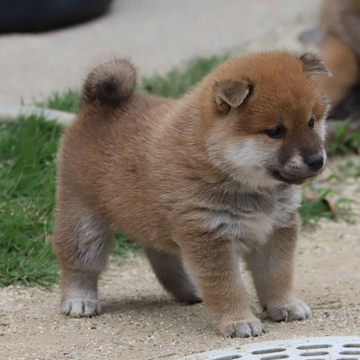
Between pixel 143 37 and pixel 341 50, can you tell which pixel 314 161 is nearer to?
pixel 341 50

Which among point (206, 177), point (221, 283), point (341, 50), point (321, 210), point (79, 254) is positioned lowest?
point (321, 210)

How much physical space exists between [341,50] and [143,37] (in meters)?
3.46

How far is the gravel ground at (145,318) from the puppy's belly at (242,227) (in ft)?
1.64

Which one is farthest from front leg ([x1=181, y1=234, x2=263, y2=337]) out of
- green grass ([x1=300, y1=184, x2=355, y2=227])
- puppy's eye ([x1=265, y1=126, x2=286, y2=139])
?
green grass ([x1=300, y1=184, x2=355, y2=227])

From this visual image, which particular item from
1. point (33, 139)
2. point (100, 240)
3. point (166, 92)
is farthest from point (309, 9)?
point (100, 240)

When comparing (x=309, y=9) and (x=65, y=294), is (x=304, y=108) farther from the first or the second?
(x=309, y=9)

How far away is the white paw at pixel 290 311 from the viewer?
5.27 meters

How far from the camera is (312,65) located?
5117 millimetres

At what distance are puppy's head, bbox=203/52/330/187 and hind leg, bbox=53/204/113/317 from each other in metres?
1.05

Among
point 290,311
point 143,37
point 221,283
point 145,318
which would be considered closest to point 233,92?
point 221,283

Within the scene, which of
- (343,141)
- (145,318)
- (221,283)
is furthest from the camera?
(343,141)

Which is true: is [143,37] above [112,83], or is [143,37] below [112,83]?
below

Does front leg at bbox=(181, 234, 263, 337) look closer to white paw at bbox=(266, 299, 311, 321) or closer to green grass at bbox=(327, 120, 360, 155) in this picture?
white paw at bbox=(266, 299, 311, 321)

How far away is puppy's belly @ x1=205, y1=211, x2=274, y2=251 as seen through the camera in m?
4.93
